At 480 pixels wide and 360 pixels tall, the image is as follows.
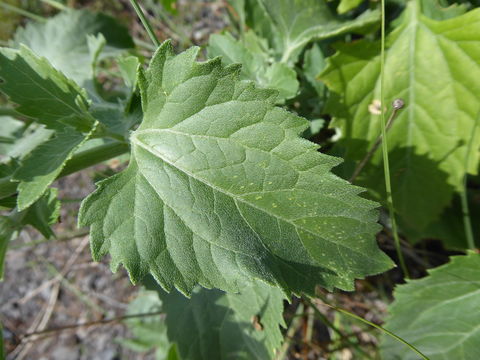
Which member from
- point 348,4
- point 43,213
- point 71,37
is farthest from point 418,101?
point 71,37

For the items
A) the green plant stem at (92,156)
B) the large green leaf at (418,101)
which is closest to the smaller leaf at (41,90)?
the green plant stem at (92,156)

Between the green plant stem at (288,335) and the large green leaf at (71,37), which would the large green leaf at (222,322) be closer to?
the green plant stem at (288,335)

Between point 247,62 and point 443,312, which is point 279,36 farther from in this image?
point 443,312

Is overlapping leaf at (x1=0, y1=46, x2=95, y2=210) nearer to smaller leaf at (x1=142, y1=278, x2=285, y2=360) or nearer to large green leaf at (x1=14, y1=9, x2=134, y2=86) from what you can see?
smaller leaf at (x1=142, y1=278, x2=285, y2=360)

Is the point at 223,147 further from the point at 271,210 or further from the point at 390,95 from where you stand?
the point at 390,95

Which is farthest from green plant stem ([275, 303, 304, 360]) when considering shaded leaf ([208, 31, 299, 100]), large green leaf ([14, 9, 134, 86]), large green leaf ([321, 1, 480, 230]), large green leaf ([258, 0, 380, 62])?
large green leaf ([14, 9, 134, 86])

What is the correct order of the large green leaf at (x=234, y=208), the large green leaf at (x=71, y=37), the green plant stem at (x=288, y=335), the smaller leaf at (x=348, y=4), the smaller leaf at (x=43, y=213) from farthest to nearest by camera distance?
the large green leaf at (x=71, y=37) → the green plant stem at (x=288, y=335) → the smaller leaf at (x=348, y=4) → the smaller leaf at (x=43, y=213) → the large green leaf at (x=234, y=208)
